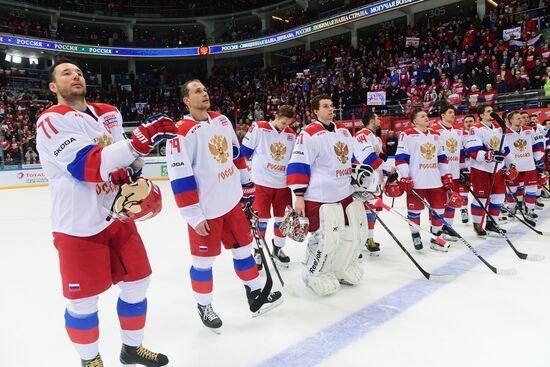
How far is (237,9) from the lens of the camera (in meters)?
25.9

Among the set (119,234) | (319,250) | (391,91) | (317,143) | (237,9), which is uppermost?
(237,9)

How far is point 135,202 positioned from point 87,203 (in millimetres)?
284

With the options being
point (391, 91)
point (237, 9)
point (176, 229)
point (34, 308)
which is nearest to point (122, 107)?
point (237, 9)

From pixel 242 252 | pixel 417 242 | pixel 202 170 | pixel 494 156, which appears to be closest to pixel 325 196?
pixel 242 252

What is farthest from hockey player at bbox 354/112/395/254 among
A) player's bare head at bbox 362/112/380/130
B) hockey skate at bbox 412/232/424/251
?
hockey skate at bbox 412/232/424/251

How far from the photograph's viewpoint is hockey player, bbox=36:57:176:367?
176 centimetres

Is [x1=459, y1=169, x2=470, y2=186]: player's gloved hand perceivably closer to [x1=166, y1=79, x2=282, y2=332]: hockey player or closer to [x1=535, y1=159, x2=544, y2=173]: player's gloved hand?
[x1=535, y1=159, x2=544, y2=173]: player's gloved hand

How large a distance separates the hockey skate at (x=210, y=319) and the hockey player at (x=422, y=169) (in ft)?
8.31

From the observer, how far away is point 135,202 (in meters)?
Answer: 1.83

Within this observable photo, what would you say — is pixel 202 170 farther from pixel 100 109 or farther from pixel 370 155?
pixel 370 155

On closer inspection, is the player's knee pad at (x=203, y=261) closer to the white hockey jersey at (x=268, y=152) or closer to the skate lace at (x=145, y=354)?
the skate lace at (x=145, y=354)

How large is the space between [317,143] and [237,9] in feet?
82.9

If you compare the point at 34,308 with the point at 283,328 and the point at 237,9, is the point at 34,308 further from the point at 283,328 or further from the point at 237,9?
the point at 237,9

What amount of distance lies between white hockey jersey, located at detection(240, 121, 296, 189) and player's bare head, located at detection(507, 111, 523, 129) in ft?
11.2
